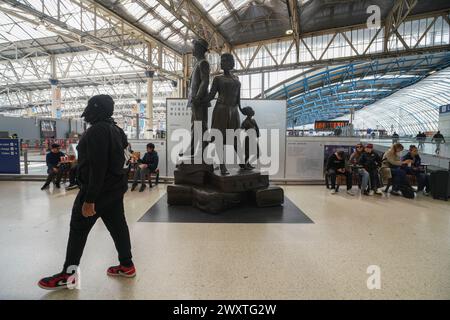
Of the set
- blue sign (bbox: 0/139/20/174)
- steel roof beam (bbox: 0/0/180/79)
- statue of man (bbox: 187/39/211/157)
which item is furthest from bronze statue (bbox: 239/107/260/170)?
steel roof beam (bbox: 0/0/180/79)

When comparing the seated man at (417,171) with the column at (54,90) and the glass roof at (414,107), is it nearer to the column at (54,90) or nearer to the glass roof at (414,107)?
the glass roof at (414,107)

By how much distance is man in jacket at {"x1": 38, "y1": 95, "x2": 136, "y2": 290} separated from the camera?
1575 mm

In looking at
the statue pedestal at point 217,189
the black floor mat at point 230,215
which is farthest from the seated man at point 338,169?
the statue pedestal at point 217,189

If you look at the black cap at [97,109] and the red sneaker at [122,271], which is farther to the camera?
the red sneaker at [122,271]

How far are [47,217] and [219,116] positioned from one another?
3098mm

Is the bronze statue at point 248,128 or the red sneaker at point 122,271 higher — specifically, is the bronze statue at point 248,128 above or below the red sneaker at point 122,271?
above

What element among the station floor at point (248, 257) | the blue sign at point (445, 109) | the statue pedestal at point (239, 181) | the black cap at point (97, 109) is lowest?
the station floor at point (248, 257)

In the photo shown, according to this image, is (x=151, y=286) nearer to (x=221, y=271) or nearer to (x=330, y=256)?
(x=221, y=271)

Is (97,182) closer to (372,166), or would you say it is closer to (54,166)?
(54,166)

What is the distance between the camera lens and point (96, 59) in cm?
1398

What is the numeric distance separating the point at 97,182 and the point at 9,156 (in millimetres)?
7297

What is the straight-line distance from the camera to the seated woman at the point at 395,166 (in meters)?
4.96

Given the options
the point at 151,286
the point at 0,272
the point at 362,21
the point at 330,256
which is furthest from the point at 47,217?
the point at 362,21

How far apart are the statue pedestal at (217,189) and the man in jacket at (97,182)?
188 centimetres
